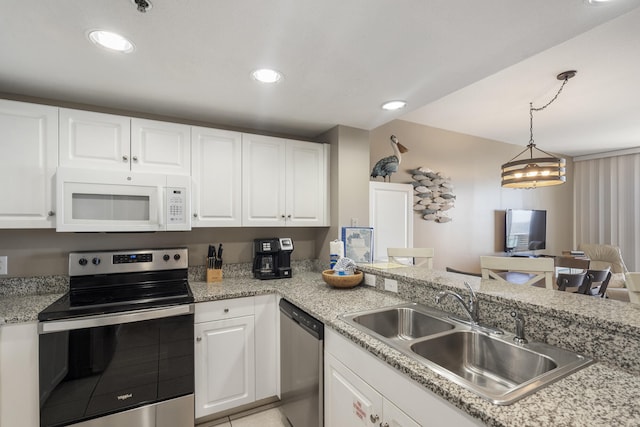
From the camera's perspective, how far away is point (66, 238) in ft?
6.96

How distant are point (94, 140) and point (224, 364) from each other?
1740 millimetres

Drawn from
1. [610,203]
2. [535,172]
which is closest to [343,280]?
[535,172]

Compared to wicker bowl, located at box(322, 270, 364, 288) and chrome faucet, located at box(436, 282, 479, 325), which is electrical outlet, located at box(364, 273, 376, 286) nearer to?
wicker bowl, located at box(322, 270, 364, 288)

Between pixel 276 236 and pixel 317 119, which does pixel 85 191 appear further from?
pixel 317 119

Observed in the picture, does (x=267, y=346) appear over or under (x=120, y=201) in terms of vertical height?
under

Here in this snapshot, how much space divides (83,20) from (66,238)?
1536mm

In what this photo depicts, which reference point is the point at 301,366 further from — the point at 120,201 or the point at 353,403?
the point at 120,201

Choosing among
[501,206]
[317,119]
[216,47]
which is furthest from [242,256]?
[501,206]

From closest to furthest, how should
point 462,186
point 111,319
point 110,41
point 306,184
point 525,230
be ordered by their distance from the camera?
point 110,41
point 111,319
point 306,184
point 462,186
point 525,230

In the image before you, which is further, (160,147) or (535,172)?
(535,172)

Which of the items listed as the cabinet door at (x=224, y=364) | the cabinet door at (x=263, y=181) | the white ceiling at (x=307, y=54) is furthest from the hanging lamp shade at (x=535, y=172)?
the cabinet door at (x=224, y=364)

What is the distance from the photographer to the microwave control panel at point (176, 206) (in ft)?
6.86

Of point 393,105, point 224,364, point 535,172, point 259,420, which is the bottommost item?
point 259,420

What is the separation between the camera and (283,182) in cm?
261
